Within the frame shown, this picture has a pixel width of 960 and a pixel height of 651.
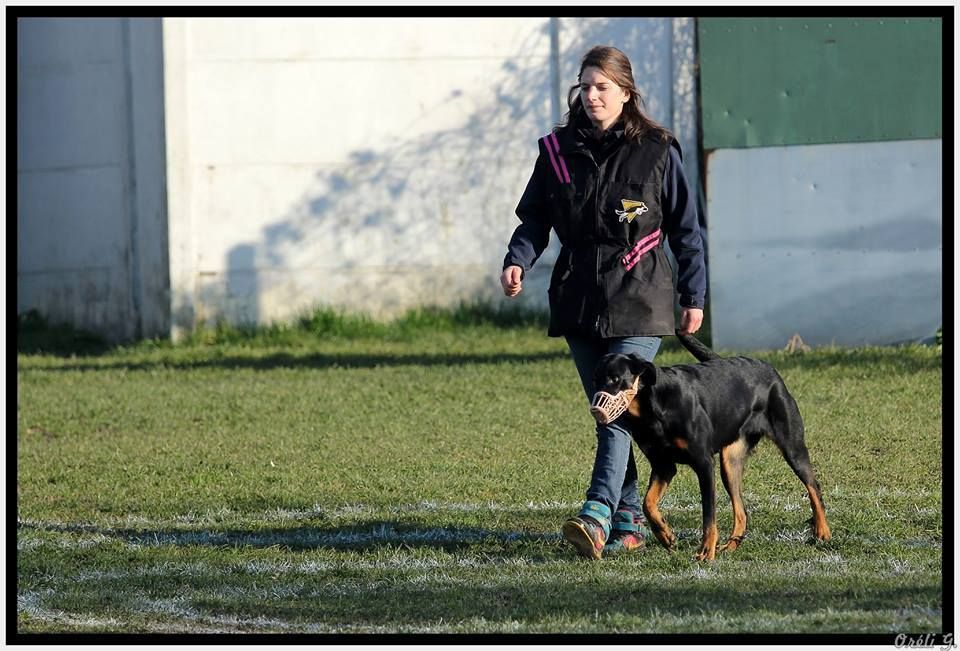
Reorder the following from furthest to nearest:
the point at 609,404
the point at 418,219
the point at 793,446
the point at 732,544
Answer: the point at 418,219
the point at 793,446
the point at 732,544
the point at 609,404

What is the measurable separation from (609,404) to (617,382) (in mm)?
108

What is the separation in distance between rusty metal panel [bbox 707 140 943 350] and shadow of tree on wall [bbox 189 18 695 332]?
354cm

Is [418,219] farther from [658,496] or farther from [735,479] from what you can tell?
[658,496]

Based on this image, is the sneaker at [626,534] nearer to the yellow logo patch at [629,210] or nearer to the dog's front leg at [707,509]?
the dog's front leg at [707,509]

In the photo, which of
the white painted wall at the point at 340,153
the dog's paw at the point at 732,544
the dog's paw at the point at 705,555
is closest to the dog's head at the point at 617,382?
the dog's paw at the point at 705,555

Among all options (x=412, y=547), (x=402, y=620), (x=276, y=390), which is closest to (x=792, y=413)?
(x=412, y=547)

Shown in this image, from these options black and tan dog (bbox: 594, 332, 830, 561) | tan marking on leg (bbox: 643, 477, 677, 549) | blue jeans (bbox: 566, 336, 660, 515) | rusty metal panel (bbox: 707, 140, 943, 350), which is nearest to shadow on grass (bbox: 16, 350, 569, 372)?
rusty metal panel (bbox: 707, 140, 943, 350)

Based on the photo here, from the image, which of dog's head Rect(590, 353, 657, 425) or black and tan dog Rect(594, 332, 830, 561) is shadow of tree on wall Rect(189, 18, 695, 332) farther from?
dog's head Rect(590, 353, 657, 425)

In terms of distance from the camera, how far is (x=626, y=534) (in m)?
6.91

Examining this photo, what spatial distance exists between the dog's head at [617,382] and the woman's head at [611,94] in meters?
1.00

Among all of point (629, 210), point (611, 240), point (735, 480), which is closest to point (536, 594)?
point (735, 480)

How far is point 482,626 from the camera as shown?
17.9 feet

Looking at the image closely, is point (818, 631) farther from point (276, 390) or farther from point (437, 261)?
point (437, 261)

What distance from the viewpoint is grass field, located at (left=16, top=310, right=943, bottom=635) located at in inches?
228
